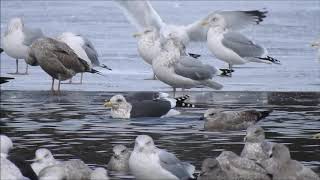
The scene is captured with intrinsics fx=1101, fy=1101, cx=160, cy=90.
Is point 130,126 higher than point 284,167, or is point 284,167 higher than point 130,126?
point 130,126

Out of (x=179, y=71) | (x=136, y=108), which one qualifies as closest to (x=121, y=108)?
(x=136, y=108)

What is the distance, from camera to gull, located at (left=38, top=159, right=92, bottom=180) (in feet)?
25.4

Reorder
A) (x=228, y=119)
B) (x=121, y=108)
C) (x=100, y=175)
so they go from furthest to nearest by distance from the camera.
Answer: (x=121, y=108) → (x=228, y=119) → (x=100, y=175)

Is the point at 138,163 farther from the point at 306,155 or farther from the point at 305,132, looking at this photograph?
the point at 305,132

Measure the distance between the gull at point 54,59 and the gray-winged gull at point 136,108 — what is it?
2773mm

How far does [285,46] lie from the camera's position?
1970cm

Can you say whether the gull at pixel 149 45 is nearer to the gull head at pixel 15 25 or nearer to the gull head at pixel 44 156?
the gull head at pixel 15 25

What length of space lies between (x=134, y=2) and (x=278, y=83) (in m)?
5.24

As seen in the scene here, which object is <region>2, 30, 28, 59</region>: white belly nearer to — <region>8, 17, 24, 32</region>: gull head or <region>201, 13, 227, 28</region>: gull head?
<region>8, 17, 24, 32</region>: gull head

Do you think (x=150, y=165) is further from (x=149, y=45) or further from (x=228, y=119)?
(x=149, y=45)

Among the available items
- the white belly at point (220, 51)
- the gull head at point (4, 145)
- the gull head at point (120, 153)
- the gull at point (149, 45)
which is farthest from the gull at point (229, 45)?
the gull head at point (4, 145)

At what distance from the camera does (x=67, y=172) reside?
809 cm

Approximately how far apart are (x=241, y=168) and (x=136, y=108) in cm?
429

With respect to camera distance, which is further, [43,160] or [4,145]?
[43,160]
